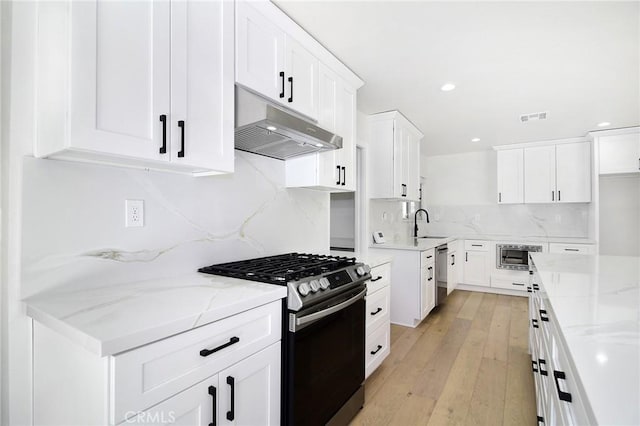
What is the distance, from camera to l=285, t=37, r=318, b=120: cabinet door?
75.2 inches

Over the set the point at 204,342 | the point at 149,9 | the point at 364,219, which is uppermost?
the point at 149,9

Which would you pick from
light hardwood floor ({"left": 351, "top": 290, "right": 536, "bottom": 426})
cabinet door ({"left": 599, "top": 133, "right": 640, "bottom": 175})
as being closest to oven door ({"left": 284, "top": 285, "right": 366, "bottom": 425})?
light hardwood floor ({"left": 351, "top": 290, "right": 536, "bottom": 426})

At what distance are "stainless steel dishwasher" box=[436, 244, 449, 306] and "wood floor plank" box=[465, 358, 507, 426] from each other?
137 cm

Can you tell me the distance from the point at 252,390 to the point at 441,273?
3495mm

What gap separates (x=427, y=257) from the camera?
12.2 feet

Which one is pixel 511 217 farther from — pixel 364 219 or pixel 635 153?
pixel 364 219

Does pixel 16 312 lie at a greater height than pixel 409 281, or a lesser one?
greater

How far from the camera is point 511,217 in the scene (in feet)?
17.9

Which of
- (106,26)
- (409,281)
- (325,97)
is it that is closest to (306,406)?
(106,26)

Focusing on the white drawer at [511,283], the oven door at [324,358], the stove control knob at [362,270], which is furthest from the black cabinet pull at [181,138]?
the white drawer at [511,283]

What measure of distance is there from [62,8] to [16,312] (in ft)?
3.46

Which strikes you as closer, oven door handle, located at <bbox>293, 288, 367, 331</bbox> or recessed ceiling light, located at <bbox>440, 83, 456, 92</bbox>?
oven door handle, located at <bbox>293, 288, 367, 331</bbox>

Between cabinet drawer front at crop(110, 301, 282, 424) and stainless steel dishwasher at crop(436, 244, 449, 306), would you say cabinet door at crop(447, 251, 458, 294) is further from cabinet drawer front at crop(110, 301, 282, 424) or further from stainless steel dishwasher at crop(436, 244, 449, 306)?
cabinet drawer front at crop(110, 301, 282, 424)

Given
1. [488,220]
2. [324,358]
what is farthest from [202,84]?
[488,220]
